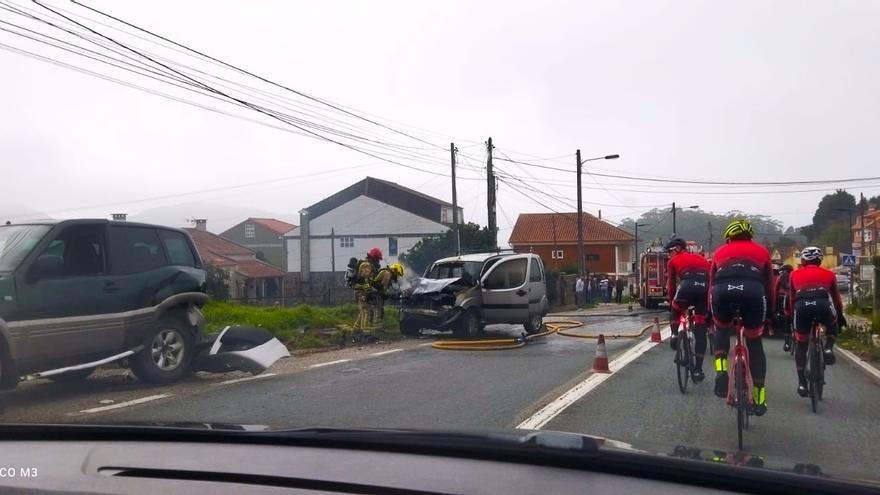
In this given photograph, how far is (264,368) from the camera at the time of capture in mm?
11367

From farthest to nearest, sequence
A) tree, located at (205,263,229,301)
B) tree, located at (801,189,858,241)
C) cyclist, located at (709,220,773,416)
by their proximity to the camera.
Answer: tree, located at (801,189,858,241) < tree, located at (205,263,229,301) < cyclist, located at (709,220,773,416)

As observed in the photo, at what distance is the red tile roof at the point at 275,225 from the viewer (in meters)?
46.9

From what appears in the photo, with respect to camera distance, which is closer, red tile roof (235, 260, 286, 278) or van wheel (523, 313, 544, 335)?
van wheel (523, 313, 544, 335)

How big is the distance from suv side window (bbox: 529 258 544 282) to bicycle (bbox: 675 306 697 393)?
9163mm

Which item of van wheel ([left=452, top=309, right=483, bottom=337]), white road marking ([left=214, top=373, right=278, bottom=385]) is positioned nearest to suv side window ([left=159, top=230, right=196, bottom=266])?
white road marking ([left=214, top=373, right=278, bottom=385])

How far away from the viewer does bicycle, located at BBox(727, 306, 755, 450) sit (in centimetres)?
736

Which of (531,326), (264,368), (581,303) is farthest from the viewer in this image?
(581,303)

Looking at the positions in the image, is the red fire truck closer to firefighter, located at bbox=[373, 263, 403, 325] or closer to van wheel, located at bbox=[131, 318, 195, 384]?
firefighter, located at bbox=[373, 263, 403, 325]

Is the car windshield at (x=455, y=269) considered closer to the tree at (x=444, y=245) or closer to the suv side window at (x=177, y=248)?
the suv side window at (x=177, y=248)

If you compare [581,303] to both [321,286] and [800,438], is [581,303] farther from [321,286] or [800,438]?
[800,438]

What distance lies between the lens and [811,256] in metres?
9.29

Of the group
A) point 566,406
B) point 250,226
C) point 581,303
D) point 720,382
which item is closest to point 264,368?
point 566,406

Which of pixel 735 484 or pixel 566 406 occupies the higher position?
pixel 735 484

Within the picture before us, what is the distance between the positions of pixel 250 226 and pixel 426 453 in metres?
44.8
